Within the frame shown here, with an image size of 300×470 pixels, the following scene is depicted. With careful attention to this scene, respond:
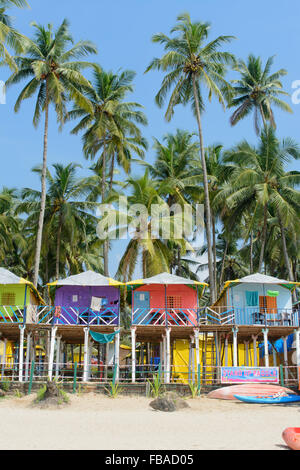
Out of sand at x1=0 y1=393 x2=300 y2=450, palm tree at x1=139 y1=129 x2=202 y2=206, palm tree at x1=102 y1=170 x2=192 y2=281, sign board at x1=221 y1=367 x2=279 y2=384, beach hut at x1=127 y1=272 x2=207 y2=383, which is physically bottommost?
sand at x1=0 y1=393 x2=300 y2=450

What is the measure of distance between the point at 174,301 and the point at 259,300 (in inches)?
181

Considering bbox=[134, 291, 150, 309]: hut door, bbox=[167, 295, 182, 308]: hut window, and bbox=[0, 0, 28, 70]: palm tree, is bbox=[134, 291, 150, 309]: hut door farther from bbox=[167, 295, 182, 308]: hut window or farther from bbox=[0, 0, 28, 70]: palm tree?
bbox=[0, 0, 28, 70]: palm tree

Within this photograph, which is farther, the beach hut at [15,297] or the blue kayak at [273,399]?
the beach hut at [15,297]

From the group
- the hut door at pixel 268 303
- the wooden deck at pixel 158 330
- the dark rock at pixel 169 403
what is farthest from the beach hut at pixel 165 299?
the dark rock at pixel 169 403

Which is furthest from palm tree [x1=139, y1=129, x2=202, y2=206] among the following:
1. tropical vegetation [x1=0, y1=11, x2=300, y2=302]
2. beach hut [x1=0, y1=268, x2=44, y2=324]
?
beach hut [x1=0, y1=268, x2=44, y2=324]

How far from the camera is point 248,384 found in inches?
941

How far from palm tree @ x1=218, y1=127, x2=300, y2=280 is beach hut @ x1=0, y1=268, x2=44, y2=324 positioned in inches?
577

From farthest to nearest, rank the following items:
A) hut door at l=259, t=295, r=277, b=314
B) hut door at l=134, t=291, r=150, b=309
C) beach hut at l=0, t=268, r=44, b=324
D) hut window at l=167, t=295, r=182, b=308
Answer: hut window at l=167, t=295, r=182, b=308 < hut door at l=134, t=291, r=150, b=309 < hut door at l=259, t=295, r=277, b=314 < beach hut at l=0, t=268, r=44, b=324

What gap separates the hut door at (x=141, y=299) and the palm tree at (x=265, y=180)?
9.85 meters

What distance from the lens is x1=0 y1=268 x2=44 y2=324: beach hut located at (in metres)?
27.2

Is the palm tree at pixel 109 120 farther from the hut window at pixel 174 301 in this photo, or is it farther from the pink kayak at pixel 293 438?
the pink kayak at pixel 293 438

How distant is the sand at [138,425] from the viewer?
13.2 metres

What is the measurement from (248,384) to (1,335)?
1377 cm

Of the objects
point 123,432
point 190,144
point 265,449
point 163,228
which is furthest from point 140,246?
point 265,449
